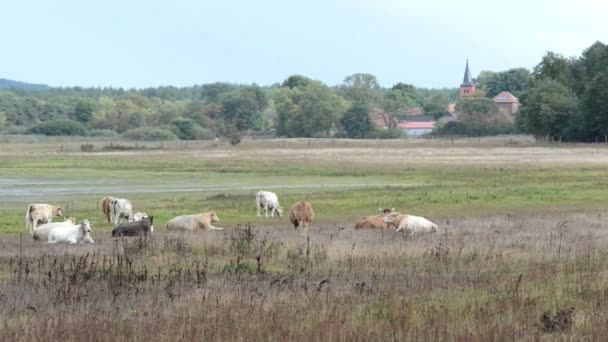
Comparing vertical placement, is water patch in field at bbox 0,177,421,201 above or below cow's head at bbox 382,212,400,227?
below

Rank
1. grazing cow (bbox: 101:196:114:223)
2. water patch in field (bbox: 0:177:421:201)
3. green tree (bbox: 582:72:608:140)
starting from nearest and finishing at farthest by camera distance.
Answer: grazing cow (bbox: 101:196:114:223)
water patch in field (bbox: 0:177:421:201)
green tree (bbox: 582:72:608:140)

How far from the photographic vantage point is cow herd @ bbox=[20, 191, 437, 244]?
2633 cm

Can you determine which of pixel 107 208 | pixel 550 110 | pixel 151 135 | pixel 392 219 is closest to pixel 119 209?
pixel 107 208

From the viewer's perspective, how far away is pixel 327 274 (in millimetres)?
18734

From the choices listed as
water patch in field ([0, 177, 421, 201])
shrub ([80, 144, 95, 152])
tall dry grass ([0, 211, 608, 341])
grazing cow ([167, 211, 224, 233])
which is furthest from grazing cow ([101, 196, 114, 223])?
shrub ([80, 144, 95, 152])

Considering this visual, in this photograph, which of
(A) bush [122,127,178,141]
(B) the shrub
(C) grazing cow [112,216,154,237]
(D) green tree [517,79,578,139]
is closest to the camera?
(C) grazing cow [112,216,154,237]

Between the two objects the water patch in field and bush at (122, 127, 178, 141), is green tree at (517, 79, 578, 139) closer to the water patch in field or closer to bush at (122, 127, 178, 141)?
bush at (122, 127, 178, 141)

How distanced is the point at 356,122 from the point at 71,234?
17144 centimetres

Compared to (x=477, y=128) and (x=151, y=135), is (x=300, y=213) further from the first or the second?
(x=477, y=128)

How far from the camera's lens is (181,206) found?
39875mm

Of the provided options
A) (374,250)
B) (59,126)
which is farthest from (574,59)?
(374,250)

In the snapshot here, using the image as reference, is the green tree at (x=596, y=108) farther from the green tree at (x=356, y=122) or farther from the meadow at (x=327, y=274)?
the green tree at (x=356, y=122)

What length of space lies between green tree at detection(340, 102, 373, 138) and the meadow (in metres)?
150

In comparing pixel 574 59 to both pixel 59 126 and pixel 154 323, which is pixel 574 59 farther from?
pixel 154 323
